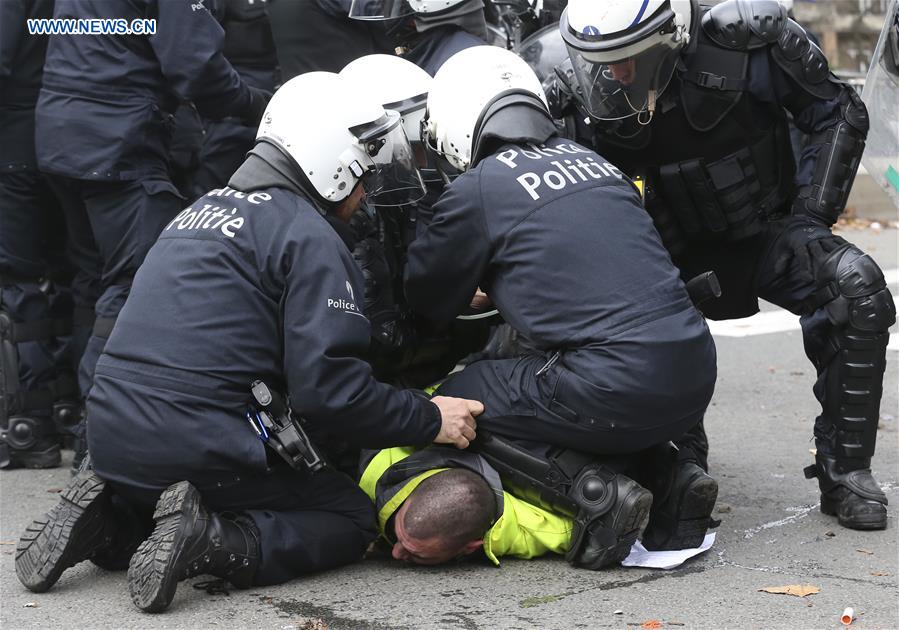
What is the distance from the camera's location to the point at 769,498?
4.50 metres

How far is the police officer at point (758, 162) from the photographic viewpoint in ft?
13.3

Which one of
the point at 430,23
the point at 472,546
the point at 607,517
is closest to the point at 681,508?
the point at 607,517

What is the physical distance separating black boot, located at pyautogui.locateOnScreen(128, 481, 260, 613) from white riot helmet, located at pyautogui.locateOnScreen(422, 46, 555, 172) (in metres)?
1.38

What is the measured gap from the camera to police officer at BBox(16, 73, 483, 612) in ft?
11.3

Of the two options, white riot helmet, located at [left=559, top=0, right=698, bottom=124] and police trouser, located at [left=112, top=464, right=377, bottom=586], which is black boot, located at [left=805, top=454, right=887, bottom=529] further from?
police trouser, located at [left=112, top=464, right=377, bottom=586]

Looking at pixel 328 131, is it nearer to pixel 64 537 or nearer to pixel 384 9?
pixel 64 537

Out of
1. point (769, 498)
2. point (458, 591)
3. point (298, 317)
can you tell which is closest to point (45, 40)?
point (298, 317)

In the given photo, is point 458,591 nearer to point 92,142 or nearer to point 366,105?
point 366,105

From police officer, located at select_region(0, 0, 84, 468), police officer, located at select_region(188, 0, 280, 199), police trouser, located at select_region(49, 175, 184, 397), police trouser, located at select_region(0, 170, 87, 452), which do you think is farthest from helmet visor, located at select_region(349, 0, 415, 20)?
police trouser, located at select_region(0, 170, 87, 452)

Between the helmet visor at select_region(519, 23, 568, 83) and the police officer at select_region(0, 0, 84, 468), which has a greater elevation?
the helmet visor at select_region(519, 23, 568, 83)

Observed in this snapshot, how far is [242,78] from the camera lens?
577 cm

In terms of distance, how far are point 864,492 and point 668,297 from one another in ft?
3.41

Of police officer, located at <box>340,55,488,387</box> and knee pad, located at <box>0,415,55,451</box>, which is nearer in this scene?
police officer, located at <box>340,55,488,387</box>

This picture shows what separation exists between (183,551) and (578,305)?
131 centimetres
